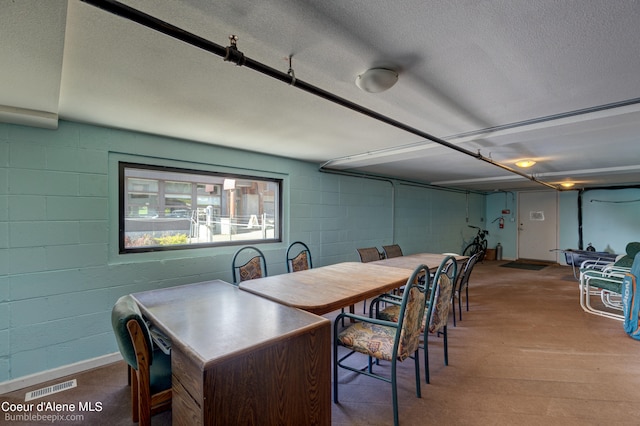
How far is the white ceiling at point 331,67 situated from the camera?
122 cm

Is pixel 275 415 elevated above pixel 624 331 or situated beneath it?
elevated above

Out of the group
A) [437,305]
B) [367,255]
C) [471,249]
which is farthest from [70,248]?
[471,249]

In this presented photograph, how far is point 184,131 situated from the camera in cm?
288

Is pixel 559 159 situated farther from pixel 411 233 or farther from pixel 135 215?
pixel 135 215

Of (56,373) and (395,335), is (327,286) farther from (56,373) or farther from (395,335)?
(56,373)

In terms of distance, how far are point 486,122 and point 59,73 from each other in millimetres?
3049

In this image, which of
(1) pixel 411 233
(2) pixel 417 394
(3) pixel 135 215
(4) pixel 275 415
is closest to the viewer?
(4) pixel 275 415

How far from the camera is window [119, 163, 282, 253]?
9.89ft

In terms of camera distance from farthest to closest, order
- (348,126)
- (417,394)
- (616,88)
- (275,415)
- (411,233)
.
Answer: (411,233), (348,126), (417,394), (616,88), (275,415)

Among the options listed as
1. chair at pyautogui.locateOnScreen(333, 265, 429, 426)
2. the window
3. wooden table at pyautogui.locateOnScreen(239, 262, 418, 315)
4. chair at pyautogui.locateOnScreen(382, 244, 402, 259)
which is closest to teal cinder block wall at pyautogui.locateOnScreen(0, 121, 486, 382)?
the window

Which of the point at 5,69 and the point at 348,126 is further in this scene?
the point at 348,126

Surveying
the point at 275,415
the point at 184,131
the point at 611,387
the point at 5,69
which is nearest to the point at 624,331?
the point at 611,387

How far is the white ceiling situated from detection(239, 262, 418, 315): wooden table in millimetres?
1427

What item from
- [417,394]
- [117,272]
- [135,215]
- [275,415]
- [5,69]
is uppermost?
[5,69]
